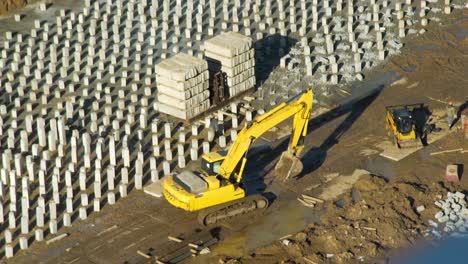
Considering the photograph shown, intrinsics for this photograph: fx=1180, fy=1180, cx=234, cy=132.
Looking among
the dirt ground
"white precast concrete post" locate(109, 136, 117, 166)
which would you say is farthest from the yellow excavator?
"white precast concrete post" locate(109, 136, 117, 166)

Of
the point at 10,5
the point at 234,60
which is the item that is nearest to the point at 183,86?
the point at 234,60

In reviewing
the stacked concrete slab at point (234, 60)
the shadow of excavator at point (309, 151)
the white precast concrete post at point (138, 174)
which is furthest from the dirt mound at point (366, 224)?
the stacked concrete slab at point (234, 60)

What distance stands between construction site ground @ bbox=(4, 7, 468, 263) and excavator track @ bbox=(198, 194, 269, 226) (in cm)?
23

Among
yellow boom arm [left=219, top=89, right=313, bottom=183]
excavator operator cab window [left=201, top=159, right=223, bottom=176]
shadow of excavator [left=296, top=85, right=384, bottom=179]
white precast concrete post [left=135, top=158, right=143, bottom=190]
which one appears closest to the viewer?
yellow boom arm [left=219, top=89, right=313, bottom=183]

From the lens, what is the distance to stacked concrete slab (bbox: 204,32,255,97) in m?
38.0

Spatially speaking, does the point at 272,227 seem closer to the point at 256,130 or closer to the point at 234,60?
the point at 256,130

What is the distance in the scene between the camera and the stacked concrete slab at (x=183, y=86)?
36531 mm

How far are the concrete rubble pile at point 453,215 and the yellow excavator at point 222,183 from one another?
4594mm

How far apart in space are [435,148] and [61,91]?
41.3ft

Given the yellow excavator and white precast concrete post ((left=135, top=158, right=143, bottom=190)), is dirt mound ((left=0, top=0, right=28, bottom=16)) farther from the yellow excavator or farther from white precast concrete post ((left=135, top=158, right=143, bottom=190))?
the yellow excavator

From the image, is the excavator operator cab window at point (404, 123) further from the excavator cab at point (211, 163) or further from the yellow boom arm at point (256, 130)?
the excavator cab at point (211, 163)

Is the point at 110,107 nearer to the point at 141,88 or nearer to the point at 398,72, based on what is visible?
the point at 141,88

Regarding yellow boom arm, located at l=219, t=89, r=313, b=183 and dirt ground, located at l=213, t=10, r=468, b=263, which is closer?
dirt ground, located at l=213, t=10, r=468, b=263

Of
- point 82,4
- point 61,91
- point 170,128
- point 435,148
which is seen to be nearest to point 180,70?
point 170,128
